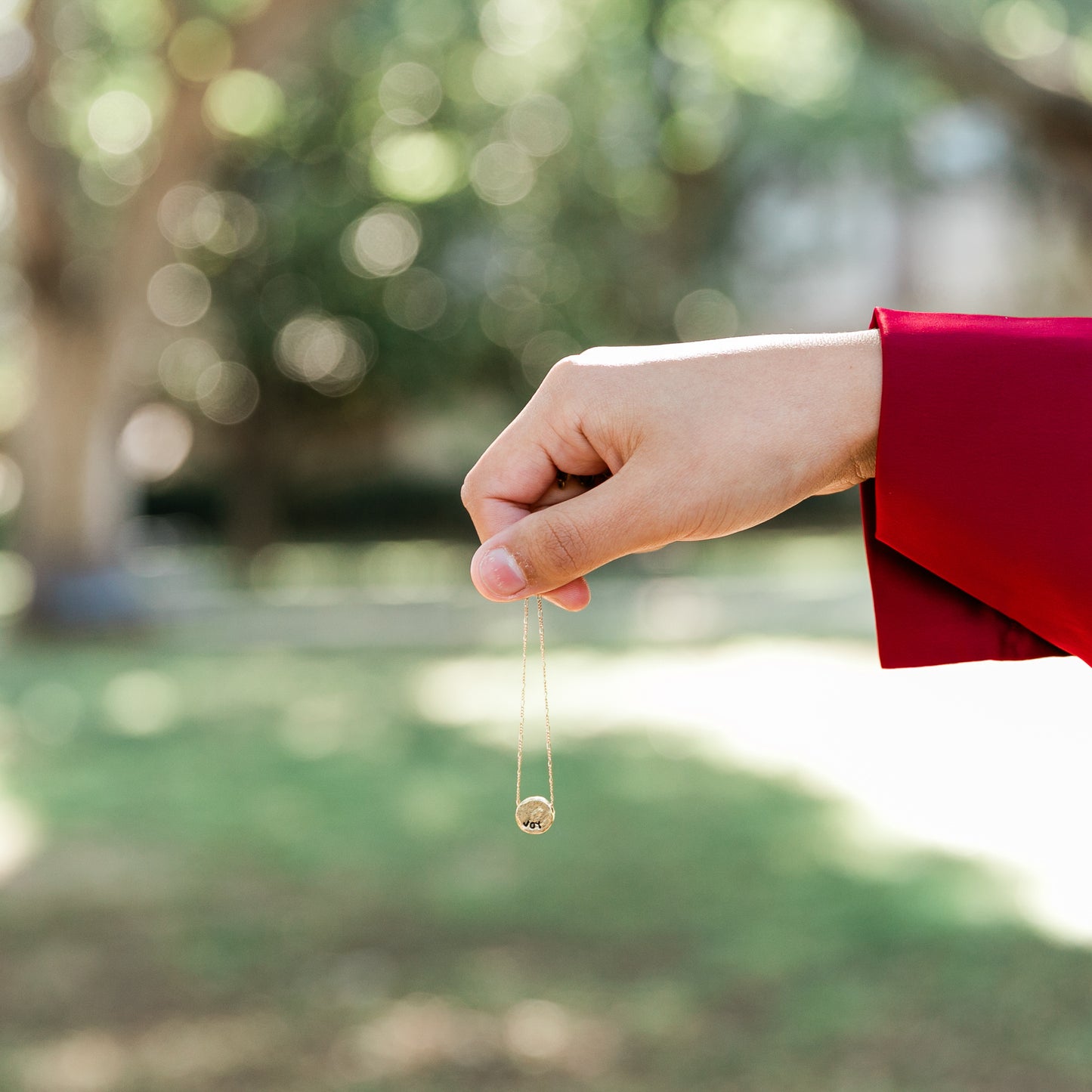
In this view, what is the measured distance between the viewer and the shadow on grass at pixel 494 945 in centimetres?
379

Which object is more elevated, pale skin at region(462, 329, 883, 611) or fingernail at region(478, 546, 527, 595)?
pale skin at region(462, 329, 883, 611)

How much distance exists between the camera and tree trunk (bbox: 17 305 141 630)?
12.4 meters

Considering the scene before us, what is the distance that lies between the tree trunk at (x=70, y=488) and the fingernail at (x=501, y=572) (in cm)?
1171

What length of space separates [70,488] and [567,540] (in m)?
12.1

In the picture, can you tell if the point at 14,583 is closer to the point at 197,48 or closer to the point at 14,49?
the point at 14,49

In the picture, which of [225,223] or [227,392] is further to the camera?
[227,392]

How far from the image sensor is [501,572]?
162 centimetres

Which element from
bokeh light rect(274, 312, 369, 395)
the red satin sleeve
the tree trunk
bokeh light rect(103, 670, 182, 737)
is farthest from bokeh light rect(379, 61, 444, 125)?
the red satin sleeve

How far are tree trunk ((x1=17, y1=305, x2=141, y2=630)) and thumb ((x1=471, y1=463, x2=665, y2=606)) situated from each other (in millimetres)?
11713

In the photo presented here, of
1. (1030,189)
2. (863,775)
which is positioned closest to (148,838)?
(863,775)

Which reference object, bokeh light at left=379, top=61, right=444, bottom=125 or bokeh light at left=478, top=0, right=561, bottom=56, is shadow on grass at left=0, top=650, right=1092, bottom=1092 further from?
bokeh light at left=478, top=0, right=561, bottom=56

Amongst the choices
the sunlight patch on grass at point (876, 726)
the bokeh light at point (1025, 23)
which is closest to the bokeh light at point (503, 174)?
the bokeh light at point (1025, 23)

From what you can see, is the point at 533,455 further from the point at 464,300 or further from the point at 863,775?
the point at 464,300

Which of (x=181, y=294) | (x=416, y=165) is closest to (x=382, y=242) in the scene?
(x=416, y=165)
